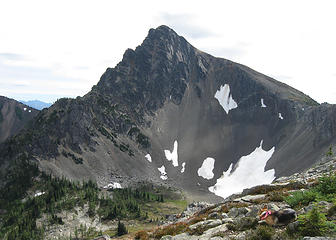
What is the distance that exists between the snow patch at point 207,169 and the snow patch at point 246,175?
8292mm

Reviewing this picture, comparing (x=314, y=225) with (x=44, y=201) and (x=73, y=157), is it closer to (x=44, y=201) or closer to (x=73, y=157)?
(x=44, y=201)

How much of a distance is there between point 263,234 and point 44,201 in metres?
124

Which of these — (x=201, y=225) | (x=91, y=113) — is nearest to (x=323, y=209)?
(x=201, y=225)

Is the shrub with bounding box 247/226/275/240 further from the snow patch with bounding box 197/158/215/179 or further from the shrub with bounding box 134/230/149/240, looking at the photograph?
the snow patch with bounding box 197/158/215/179

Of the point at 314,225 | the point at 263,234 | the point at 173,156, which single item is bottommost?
the point at 173,156

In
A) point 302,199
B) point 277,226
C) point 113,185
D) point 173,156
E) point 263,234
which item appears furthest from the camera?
point 173,156

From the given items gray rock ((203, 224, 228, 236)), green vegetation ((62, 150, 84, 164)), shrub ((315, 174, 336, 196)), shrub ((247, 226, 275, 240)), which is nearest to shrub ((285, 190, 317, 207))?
shrub ((315, 174, 336, 196))

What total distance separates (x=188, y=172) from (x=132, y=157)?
4050 centimetres

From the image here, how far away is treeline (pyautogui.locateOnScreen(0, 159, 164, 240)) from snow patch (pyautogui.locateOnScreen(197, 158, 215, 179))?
40290mm

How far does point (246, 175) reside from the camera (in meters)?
164

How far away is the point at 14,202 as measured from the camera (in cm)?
12319

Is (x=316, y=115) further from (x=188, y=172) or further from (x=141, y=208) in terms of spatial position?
(x=141, y=208)

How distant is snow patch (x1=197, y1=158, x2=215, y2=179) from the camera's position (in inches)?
6939

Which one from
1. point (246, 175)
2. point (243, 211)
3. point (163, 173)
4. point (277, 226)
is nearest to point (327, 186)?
point (243, 211)
